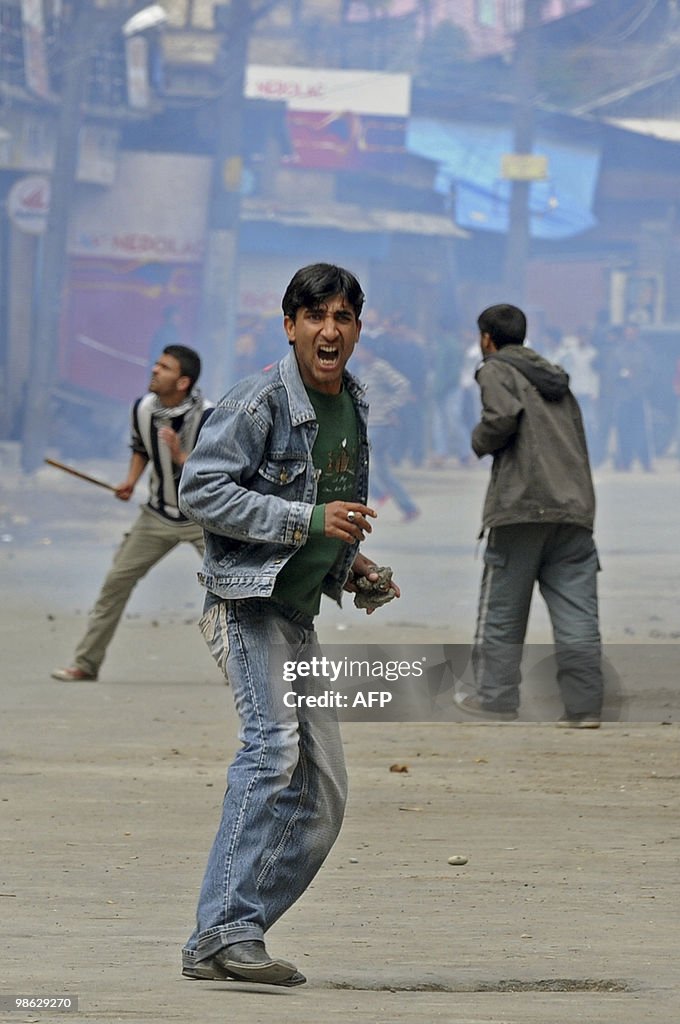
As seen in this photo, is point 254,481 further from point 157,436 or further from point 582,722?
point 157,436

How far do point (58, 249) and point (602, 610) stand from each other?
5514 mm

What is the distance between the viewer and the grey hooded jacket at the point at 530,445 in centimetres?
843

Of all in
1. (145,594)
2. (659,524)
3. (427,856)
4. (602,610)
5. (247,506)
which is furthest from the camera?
(659,524)

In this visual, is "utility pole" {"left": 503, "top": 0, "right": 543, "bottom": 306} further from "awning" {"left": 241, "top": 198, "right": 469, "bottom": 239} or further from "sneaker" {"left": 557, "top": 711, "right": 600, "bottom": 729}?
"sneaker" {"left": 557, "top": 711, "right": 600, "bottom": 729}

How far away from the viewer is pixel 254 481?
4.57m

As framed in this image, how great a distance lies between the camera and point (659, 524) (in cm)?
1535

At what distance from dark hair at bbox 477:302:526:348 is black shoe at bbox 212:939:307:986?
15.2 feet

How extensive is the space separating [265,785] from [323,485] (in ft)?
2.16

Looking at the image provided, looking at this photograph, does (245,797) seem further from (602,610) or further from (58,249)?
(58,249)

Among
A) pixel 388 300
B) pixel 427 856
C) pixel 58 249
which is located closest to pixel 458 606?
pixel 388 300

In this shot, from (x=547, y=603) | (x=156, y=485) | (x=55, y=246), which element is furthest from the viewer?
(x=55, y=246)

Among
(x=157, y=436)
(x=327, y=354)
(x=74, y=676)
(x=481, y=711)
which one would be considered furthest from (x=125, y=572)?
(x=327, y=354)

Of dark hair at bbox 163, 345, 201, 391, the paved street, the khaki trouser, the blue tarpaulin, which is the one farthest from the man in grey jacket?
the blue tarpaulin

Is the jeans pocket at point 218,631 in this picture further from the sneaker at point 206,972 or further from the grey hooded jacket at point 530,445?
the grey hooded jacket at point 530,445
